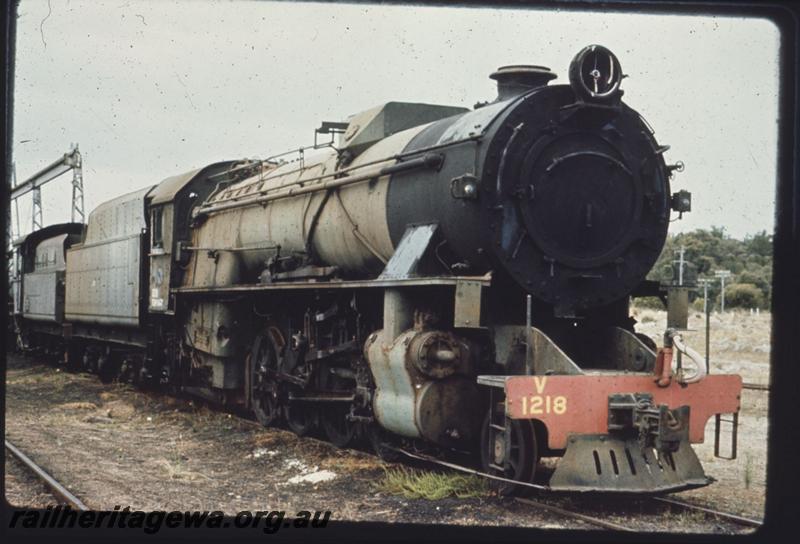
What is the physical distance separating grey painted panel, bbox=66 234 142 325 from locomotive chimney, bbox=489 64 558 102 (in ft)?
28.0

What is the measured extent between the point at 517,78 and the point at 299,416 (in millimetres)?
4943

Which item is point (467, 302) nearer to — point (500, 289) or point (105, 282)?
point (500, 289)

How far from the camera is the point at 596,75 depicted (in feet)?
27.1

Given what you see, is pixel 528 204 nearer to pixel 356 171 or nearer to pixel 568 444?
pixel 568 444

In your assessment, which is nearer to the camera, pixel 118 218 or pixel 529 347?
pixel 529 347

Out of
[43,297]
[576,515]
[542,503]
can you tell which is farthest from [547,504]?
[43,297]

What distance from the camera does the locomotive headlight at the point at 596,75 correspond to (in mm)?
8148

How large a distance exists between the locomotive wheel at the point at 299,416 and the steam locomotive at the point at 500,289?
0.03 m

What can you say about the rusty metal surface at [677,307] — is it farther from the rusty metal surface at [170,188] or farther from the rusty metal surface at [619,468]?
the rusty metal surface at [170,188]

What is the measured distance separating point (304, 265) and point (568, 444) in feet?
15.5

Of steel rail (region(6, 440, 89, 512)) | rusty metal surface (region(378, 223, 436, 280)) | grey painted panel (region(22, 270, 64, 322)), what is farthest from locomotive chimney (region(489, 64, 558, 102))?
grey painted panel (region(22, 270, 64, 322))

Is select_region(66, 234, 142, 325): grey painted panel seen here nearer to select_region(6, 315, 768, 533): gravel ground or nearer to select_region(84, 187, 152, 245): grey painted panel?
select_region(84, 187, 152, 245): grey painted panel

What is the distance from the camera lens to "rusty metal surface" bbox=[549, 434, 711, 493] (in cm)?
734

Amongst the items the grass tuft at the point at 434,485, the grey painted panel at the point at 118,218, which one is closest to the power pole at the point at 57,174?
the grey painted panel at the point at 118,218
